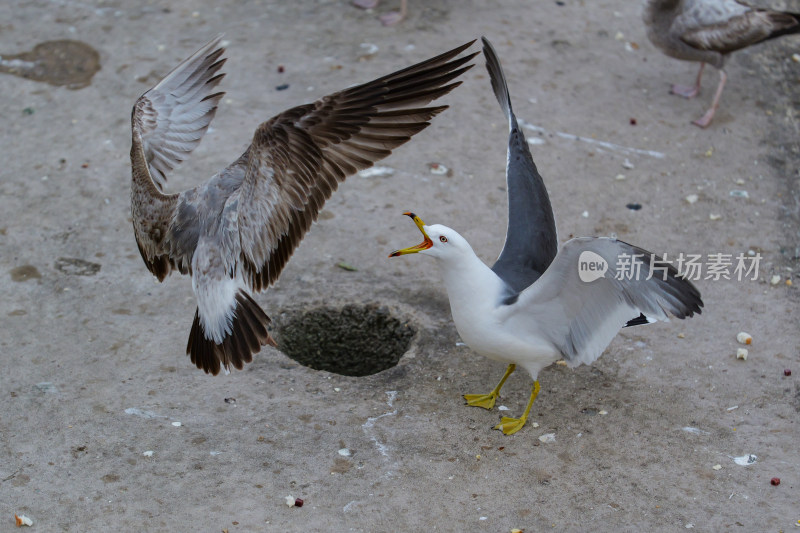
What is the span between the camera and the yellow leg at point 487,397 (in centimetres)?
436

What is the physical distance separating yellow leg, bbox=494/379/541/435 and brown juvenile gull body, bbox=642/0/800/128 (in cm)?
345

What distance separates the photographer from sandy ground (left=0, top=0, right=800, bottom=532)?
3814 mm

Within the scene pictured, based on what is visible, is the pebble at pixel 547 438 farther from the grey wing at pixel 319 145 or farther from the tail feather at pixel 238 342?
the grey wing at pixel 319 145

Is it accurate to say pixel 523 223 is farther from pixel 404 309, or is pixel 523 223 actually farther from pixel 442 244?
pixel 404 309

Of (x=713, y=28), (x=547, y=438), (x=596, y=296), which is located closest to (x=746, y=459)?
(x=547, y=438)

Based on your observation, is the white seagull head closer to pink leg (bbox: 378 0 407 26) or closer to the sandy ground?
the sandy ground

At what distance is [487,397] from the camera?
4.39 metres

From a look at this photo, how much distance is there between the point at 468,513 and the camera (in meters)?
A: 3.73

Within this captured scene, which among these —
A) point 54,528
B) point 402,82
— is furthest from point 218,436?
point 402,82

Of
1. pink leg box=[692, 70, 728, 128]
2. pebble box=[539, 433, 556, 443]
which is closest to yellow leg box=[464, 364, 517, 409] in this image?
pebble box=[539, 433, 556, 443]

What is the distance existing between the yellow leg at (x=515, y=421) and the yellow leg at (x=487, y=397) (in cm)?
12

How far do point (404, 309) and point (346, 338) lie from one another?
37 cm

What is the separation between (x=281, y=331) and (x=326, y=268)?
565mm

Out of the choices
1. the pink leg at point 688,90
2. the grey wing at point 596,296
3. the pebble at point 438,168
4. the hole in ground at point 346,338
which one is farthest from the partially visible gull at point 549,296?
the pink leg at point 688,90
